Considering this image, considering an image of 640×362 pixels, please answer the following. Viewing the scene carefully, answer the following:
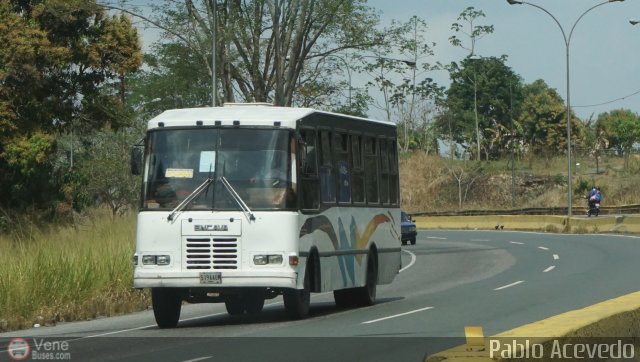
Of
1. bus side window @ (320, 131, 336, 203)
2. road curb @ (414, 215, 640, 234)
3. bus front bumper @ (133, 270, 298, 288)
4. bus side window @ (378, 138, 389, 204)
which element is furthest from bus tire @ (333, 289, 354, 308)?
road curb @ (414, 215, 640, 234)

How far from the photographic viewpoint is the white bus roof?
18.1 metres

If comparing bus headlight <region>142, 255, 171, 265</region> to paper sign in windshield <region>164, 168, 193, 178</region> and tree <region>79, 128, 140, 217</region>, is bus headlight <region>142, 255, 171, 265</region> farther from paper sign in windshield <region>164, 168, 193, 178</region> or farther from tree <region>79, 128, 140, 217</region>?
tree <region>79, 128, 140, 217</region>

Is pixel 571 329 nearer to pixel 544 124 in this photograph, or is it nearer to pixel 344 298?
pixel 344 298

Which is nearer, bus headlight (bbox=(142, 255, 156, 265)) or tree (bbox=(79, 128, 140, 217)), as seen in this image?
bus headlight (bbox=(142, 255, 156, 265))

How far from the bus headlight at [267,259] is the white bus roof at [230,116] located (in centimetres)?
194

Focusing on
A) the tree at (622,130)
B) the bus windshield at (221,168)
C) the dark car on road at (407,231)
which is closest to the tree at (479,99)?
the tree at (622,130)

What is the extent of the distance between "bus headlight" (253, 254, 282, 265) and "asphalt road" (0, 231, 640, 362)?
2.97 feet

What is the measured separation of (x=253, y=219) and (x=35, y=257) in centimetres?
606


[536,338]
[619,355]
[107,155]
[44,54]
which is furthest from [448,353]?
[107,155]

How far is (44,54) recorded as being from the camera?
115 ft

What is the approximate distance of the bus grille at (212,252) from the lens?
17.4 m

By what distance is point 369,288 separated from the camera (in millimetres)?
21844

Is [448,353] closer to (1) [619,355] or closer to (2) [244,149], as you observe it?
(1) [619,355]

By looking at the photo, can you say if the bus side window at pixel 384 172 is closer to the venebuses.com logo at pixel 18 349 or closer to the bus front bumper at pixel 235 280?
the bus front bumper at pixel 235 280
